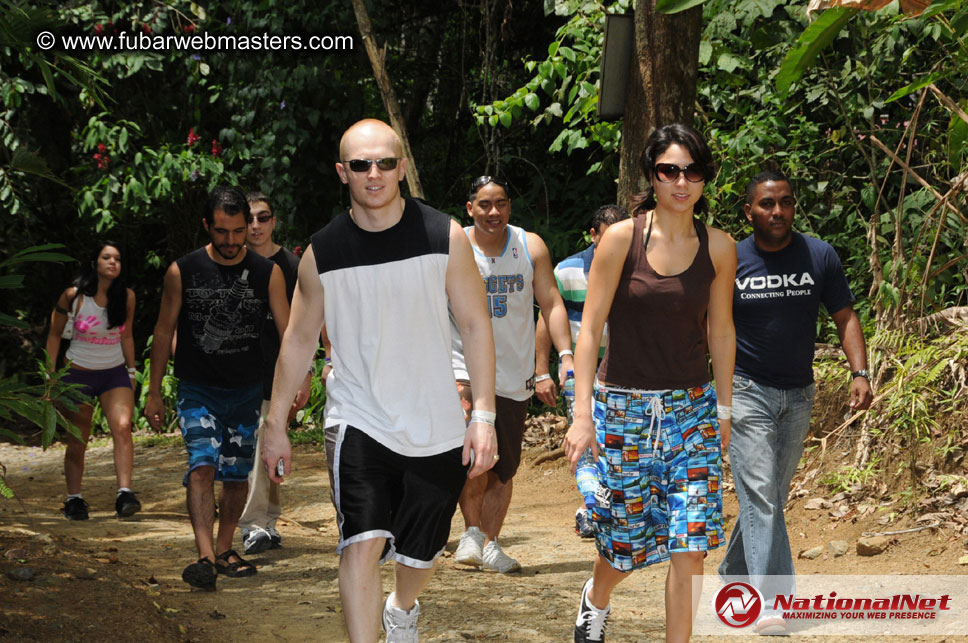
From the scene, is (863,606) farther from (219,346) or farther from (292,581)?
(219,346)

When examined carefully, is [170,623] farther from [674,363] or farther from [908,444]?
[908,444]

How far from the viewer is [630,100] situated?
25.1 ft

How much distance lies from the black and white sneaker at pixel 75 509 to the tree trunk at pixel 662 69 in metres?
4.83

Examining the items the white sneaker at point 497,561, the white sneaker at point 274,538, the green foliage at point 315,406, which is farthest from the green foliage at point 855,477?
the green foliage at point 315,406

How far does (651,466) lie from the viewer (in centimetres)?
436

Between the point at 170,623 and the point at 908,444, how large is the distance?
Result: 4.82 m

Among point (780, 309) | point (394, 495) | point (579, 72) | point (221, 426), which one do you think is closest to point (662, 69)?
point (579, 72)

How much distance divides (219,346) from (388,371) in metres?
2.44

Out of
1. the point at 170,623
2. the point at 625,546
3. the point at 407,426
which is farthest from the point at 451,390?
the point at 170,623

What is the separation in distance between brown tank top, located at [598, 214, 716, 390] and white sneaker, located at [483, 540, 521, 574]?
2441 mm

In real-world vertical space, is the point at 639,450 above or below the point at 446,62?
below

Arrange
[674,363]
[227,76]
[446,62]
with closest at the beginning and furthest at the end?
[674,363] → [227,76] → [446,62]

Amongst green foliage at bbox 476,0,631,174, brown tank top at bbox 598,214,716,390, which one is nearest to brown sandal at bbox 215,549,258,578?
brown tank top at bbox 598,214,716,390

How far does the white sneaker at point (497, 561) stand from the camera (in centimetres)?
650
